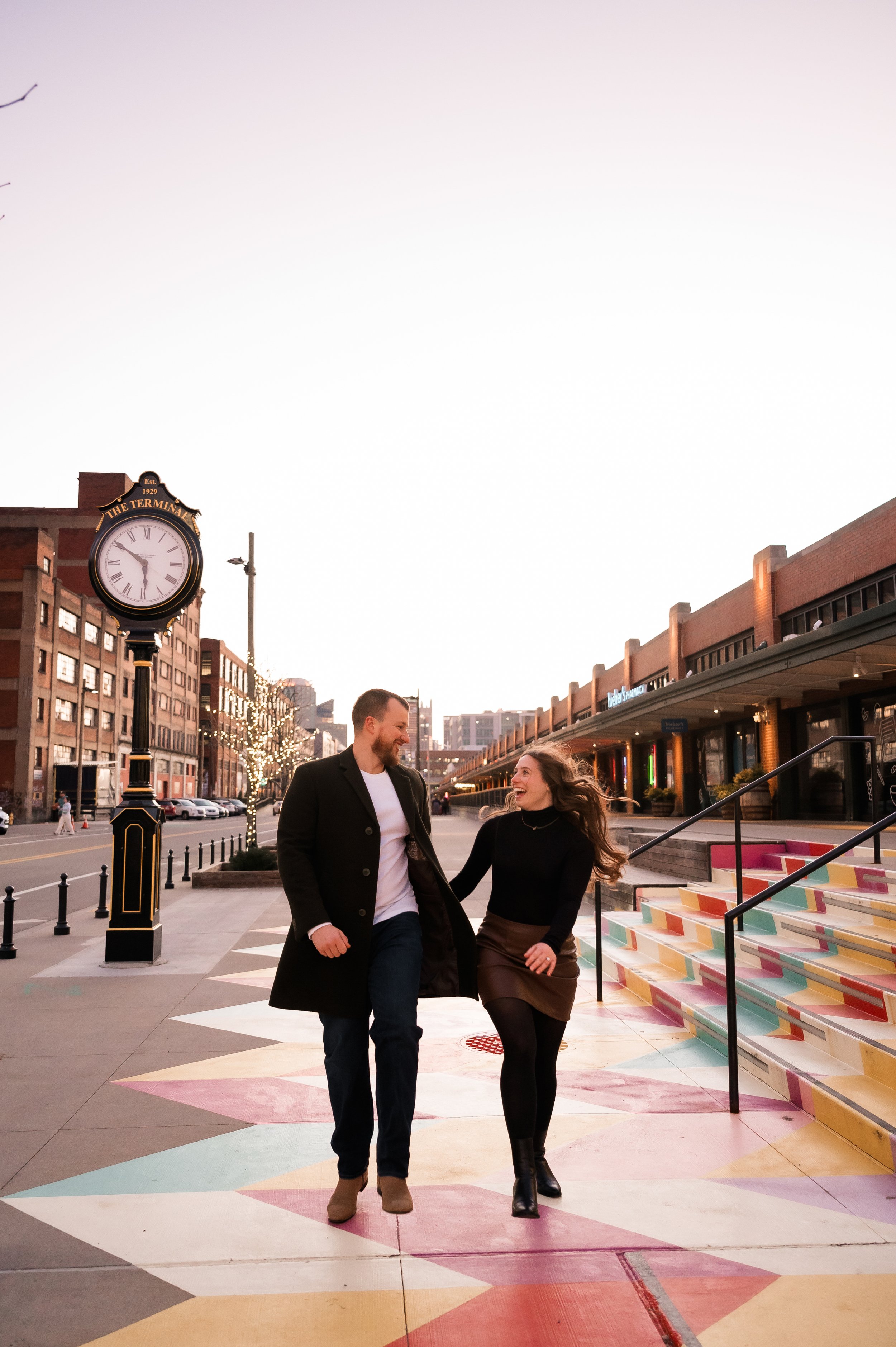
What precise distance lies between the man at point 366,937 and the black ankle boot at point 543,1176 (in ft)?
1.84

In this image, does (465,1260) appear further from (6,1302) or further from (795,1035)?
(795,1035)

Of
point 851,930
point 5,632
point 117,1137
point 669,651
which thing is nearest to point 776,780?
point 669,651

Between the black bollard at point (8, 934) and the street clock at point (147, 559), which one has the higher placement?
the street clock at point (147, 559)

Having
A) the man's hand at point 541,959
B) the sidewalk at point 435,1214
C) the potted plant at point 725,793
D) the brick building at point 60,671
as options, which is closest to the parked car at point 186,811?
the brick building at point 60,671

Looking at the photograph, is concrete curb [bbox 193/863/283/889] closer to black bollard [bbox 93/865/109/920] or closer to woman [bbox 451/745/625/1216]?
black bollard [bbox 93/865/109/920]

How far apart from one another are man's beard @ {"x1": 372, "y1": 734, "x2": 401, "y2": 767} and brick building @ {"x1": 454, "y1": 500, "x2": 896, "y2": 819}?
40.0 feet

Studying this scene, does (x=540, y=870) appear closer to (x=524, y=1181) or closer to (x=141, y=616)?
(x=524, y=1181)

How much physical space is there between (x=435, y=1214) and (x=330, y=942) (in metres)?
1.25

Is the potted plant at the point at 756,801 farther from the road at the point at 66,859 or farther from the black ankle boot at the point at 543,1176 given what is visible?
the black ankle boot at the point at 543,1176

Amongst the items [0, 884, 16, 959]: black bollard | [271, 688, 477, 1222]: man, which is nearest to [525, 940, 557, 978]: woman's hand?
[271, 688, 477, 1222]: man

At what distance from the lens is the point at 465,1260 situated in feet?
11.3

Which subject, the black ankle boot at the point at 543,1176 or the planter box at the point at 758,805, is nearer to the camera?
the black ankle boot at the point at 543,1176

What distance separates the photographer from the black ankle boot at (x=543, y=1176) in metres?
3.97

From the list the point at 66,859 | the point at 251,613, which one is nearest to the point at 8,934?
the point at 251,613
